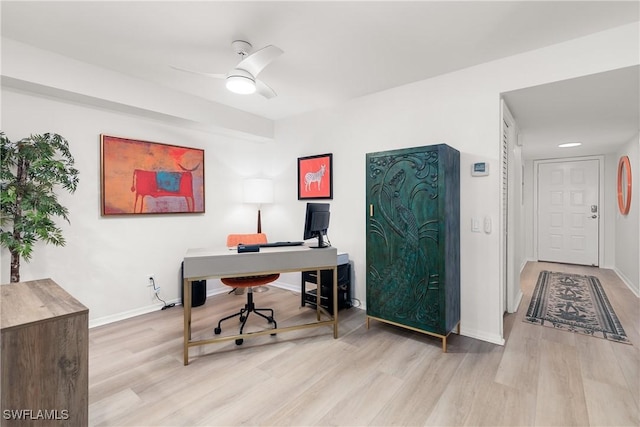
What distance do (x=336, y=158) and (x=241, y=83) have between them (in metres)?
1.78

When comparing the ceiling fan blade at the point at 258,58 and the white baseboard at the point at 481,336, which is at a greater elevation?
the ceiling fan blade at the point at 258,58

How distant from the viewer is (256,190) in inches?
164

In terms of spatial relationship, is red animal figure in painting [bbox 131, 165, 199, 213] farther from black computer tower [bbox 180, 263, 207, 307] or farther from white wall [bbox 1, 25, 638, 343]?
black computer tower [bbox 180, 263, 207, 307]

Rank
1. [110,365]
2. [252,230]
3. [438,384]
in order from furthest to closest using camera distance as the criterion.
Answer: [252,230] → [110,365] → [438,384]

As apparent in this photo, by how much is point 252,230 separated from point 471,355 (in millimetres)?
3294

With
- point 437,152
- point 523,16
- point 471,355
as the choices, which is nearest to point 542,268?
point 471,355

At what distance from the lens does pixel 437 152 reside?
2.42 m

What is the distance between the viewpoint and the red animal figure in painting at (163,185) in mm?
3279

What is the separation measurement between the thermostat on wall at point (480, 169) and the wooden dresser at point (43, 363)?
2970 mm

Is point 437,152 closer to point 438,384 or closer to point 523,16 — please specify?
point 523,16

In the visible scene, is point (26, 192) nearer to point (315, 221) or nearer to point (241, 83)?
point (241, 83)

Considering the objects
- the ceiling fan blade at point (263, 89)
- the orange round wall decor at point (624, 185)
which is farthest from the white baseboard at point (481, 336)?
the orange round wall decor at point (624, 185)

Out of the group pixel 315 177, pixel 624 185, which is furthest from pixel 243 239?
pixel 624 185

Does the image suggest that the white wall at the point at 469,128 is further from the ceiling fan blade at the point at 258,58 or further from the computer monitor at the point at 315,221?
the ceiling fan blade at the point at 258,58
